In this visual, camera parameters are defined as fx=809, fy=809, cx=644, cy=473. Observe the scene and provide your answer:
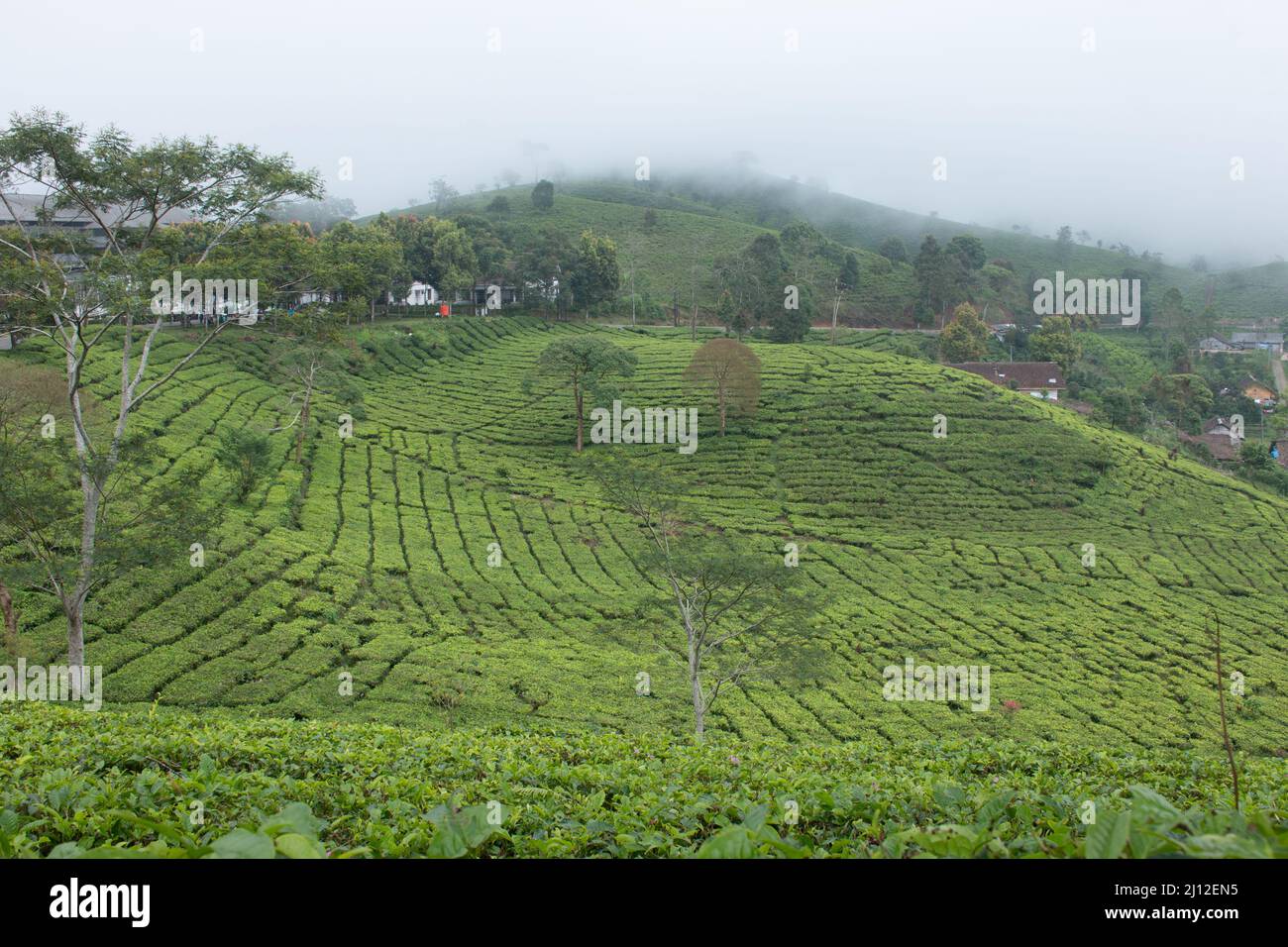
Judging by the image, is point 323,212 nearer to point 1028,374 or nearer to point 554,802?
point 1028,374

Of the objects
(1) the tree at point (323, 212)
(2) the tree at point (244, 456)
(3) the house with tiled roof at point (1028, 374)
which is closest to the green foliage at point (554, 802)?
(2) the tree at point (244, 456)

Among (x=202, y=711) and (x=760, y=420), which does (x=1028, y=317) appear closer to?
(x=760, y=420)

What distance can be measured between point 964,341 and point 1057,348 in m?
Answer: 8.55

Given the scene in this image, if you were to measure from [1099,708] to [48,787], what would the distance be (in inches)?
A: 853

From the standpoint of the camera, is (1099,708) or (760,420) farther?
(760,420)

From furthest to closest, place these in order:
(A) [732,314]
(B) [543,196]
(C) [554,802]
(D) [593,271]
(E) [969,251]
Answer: (B) [543,196] < (E) [969,251] < (D) [593,271] < (A) [732,314] < (C) [554,802]

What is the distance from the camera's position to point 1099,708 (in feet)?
64.8

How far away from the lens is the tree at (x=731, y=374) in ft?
146

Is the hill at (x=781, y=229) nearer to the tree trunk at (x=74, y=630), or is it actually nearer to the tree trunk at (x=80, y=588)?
the tree trunk at (x=80, y=588)

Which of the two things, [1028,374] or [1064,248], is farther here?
[1064,248]

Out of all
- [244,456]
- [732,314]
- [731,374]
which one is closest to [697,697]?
[244,456]

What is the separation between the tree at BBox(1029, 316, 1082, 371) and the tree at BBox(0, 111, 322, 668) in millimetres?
64441

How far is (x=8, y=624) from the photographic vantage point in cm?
1486
